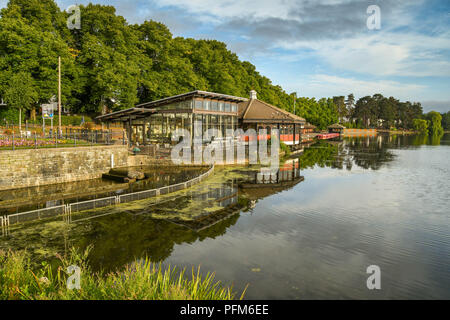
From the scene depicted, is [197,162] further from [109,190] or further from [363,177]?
[363,177]

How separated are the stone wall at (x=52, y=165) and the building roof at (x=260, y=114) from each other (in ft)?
80.7

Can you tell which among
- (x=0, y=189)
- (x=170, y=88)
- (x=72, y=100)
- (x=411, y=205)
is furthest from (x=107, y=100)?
(x=411, y=205)

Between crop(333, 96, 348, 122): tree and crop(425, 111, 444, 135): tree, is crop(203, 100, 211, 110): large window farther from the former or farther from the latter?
crop(425, 111, 444, 135): tree

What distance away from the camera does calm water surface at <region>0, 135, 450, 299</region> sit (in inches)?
332

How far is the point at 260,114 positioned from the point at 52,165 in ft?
108

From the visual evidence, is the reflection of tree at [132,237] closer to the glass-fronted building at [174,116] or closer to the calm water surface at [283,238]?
the calm water surface at [283,238]

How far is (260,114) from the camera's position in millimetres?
46250

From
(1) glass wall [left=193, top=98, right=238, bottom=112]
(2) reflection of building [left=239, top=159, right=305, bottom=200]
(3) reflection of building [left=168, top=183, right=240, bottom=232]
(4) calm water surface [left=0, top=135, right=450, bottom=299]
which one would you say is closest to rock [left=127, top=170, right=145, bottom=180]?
(4) calm water surface [left=0, top=135, right=450, bottom=299]

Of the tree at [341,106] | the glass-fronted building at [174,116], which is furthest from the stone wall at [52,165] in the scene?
the tree at [341,106]

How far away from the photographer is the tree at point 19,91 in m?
29.2

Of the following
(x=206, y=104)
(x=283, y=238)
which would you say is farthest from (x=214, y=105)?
(x=283, y=238)

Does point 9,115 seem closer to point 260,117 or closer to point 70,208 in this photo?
point 70,208

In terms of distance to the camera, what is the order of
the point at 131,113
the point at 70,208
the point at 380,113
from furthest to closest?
the point at 380,113 → the point at 131,113 → the point at 70,208
